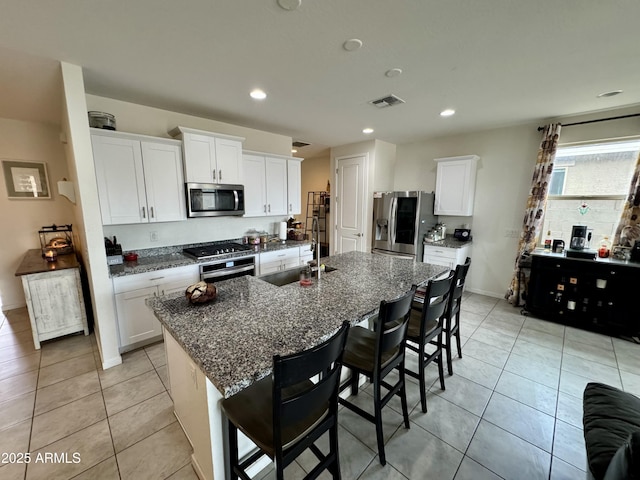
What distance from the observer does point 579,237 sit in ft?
11.1

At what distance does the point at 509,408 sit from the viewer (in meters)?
2.02

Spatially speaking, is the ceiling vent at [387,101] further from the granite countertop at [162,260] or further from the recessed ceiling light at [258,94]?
the granite countertop at [162,260]

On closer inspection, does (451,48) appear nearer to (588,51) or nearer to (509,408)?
(588,51)

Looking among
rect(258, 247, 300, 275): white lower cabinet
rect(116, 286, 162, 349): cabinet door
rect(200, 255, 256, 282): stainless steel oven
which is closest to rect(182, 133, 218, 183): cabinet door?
rect(200, 255, 256, 282): stainless steel oven

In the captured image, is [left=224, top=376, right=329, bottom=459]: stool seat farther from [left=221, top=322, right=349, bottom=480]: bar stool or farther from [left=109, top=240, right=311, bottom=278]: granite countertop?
[left=109, top=240, right=311, bottom=278]: granite countertop

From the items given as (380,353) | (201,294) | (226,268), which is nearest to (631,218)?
(380,353)

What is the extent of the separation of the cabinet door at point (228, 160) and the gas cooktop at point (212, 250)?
2.96 ft

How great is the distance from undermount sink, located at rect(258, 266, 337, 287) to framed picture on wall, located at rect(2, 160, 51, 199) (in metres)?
4.00

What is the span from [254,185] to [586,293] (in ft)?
15.2

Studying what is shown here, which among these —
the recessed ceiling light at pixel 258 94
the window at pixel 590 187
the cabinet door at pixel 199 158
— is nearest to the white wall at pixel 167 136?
the cabinet door at pixel 199 158

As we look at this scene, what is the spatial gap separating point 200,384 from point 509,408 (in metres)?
2.31

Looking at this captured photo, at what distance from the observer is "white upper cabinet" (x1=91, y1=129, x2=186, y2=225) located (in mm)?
2621

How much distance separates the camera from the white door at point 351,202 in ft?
16.6

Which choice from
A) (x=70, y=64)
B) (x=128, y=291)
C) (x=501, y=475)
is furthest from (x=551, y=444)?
(x=70, y=64)
